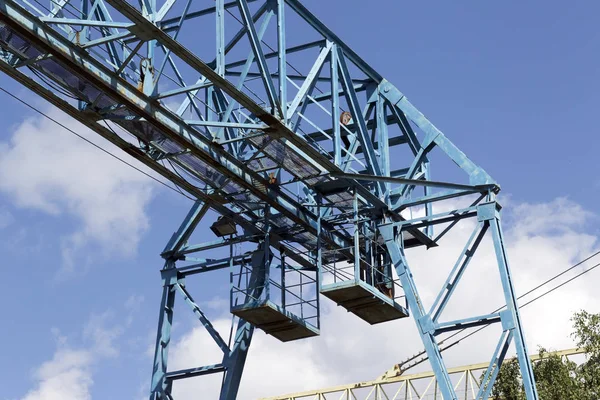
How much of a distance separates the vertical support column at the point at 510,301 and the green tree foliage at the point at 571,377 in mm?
3029

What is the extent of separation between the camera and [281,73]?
25.0 m

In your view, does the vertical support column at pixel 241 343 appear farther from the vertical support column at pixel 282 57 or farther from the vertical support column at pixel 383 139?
the vertical support column at pixel 282 57

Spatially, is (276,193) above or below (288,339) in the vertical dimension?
above

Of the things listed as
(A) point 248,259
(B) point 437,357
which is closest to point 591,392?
(B) point 437,357

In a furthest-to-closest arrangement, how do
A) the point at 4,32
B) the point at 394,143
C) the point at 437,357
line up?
1. the point at 394,143
2. the point at 437,357
3. the point at 4,32

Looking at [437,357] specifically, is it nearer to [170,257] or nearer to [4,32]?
[170,257]

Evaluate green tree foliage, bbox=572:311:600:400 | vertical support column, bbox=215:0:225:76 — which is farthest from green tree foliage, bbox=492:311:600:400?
vertical support column, bbox=215:0:225:76

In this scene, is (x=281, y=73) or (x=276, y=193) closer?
(x=281, y=73)

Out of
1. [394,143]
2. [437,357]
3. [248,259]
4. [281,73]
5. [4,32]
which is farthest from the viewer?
[394,143]

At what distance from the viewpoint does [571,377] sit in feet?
97.6

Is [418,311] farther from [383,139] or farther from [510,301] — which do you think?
[383,139]

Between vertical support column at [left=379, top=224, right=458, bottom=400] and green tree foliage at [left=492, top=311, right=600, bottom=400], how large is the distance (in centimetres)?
366

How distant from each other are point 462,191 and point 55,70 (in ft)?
35.2

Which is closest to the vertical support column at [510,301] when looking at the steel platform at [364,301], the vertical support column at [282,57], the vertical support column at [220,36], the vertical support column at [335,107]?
the steel platform at [364,301]
